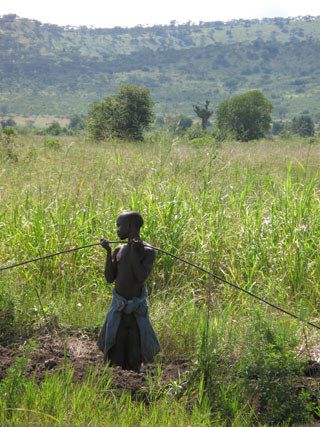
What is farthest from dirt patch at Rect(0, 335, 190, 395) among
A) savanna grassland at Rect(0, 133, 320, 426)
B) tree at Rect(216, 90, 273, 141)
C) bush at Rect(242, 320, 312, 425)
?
tree at Rect(216, 90, 273, 141)

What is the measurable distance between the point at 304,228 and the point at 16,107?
373 feet

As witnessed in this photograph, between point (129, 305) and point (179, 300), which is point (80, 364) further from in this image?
point (179, 300)

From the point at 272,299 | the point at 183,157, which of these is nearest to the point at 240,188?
the point at 183,157

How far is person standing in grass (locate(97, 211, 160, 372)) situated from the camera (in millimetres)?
2545

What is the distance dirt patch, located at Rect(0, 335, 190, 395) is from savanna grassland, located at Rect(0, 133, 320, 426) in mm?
49

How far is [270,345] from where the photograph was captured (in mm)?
2254

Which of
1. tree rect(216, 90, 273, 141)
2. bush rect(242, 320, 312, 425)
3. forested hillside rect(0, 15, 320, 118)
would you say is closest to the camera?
bush rect(242, 320, 312, 425)

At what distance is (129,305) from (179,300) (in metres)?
1.35

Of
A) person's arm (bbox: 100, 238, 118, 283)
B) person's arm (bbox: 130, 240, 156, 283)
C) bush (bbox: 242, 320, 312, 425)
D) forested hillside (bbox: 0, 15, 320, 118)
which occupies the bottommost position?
bush (bbox: 242, 320, 312, 425)

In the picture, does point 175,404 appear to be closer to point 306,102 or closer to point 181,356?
point 181,356

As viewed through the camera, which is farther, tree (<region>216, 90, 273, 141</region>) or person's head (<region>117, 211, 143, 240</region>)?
tree (<region>216, 90, 273, 141</region>)

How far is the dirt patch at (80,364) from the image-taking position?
8.18ft

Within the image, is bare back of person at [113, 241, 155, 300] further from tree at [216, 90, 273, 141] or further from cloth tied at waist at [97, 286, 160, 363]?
tree at [216, 90, 273, 141]

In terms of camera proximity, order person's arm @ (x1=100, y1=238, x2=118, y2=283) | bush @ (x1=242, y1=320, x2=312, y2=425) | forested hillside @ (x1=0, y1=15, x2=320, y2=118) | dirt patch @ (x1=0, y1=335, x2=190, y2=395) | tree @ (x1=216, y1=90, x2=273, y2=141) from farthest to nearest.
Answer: forested hillside @ (x1=0, y1=15, x2=320, y2=118) → tree @ (x1=216, y1=90, x2=273, y2=141) → person's arm @ (x1=100, y1=238, x2=118, y2=283) → dirt patch @ (x1=0, y1=335, x2=190, y2=395) → bush @ (x1=242, y1=320, x2=312, y2=425)
